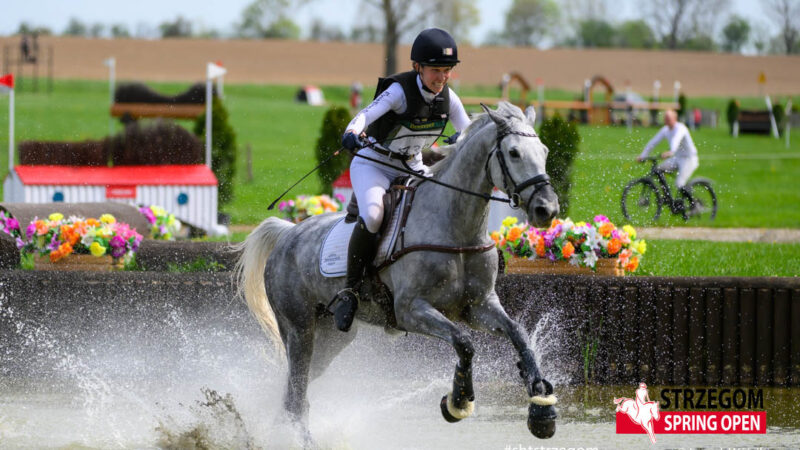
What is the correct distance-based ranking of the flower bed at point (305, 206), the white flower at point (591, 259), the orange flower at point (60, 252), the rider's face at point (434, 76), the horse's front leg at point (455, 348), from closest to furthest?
1. the horse's front leg at point (455, 348)
2. the rider's face at point (434, 76)
3. the white flower at point (591, 259)
4. the orange flower at point (60, 252)
5. the flower bed at point (305, 206)

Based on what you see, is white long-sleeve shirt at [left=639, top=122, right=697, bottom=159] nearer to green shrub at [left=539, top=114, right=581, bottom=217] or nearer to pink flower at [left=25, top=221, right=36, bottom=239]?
green shrub at [left=539, top=114, right=581, bottom=217]

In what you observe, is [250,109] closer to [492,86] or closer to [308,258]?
[492,86]

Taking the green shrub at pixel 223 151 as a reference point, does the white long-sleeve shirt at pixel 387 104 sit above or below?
above

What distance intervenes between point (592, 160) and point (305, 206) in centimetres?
542

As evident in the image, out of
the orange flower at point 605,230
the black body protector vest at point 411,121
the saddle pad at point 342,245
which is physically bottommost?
the orange flower at point 605,230

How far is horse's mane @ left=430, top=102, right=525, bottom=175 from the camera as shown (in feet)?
17.9

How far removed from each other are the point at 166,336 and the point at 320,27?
85.8 m

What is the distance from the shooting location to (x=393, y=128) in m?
5.96

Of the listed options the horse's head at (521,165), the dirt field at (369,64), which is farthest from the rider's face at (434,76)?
the dirt field at (369,64)

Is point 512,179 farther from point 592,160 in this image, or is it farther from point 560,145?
point 592,160

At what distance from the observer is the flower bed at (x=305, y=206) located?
1189cm

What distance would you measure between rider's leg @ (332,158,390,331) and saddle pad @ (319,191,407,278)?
66 millimetres

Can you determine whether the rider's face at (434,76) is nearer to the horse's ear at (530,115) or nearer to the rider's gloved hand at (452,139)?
the rider's gloved hand at (452,139)

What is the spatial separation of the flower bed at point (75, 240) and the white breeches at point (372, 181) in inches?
153
